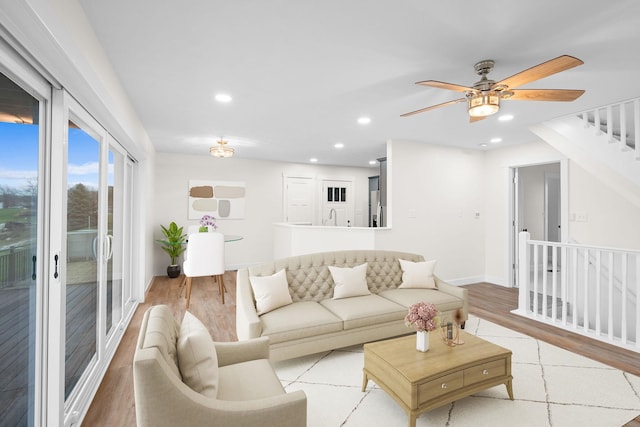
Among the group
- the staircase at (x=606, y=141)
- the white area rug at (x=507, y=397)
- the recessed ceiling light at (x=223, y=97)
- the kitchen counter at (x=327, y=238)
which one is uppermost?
the recessed ceiling light at (x=223, y=97)

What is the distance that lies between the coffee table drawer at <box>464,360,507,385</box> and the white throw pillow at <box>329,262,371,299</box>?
1.39m

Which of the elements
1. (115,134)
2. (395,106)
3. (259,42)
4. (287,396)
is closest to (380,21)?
(259,42)

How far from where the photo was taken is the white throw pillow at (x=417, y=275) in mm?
3635

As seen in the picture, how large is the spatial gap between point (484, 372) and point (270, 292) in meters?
1.78

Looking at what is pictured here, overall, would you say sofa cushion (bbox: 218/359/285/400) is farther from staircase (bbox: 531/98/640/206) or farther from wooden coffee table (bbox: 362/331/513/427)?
staircase (bbox: 531/98/640/206)

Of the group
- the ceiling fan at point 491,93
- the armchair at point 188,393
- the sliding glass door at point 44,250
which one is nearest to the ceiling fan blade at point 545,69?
the ceiling fan at point 491,93

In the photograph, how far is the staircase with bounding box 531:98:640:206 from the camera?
10.7 feet

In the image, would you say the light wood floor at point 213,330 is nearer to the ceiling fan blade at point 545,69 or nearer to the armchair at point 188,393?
the armchair at point 188,393

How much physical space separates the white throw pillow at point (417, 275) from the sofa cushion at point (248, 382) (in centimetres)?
220

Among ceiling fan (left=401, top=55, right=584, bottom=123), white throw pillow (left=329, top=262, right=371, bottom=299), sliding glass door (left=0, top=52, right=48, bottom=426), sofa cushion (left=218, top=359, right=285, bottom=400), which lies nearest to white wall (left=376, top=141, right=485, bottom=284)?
white throw pillow (left=329, top=262, right=371, bottom=299)

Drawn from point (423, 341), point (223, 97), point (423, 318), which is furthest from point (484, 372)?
point (223, 97)

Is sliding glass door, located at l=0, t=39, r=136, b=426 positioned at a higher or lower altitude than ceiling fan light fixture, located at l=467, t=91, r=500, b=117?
lower

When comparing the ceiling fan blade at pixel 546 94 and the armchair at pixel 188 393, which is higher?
the ceiling fan blade at pixel 546 94

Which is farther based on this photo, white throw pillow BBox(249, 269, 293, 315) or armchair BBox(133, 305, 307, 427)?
white throw pillow BBox(249, 269, 293, 315)
